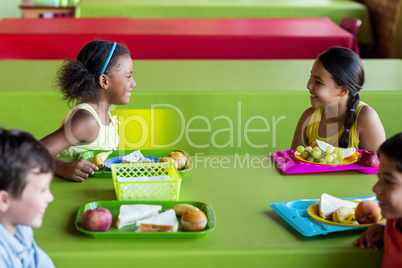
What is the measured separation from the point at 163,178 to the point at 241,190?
0.71 feet

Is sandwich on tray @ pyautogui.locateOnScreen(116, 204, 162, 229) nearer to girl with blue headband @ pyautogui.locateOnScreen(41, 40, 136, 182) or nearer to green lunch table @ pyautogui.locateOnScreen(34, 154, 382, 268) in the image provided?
green lunch table @ pyautogui.locateOnScreen(34, 154, 382, 268)

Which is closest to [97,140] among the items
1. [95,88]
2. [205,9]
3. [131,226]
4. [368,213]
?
[95,88]

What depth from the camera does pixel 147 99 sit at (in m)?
2.38

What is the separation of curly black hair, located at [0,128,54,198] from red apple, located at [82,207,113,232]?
194 millimetres

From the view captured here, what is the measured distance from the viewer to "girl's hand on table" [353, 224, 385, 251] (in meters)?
1.19

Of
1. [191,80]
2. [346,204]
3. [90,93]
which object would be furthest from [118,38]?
[346,204]

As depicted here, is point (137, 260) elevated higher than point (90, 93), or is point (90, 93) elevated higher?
point (90, 93)

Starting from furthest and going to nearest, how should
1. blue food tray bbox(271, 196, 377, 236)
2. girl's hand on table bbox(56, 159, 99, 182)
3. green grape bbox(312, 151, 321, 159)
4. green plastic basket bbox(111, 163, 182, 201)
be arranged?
green grape bbox(312, 151, 321, 159) < girl's hand on table bbox(56, 159, 99, 182) < green plastic basket bbox(111, 163, 182, 201) < blue food tray bbox(271, 196, 377, 236)

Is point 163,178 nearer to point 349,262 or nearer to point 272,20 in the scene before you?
point 349,262

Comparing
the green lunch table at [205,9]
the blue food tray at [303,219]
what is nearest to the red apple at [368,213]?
the blue food tray at [303,219]

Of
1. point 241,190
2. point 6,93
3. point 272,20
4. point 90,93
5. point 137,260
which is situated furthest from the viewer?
point 272,20

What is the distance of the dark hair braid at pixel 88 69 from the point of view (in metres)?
1.93

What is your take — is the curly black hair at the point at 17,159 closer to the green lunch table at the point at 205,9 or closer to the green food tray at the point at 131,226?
the green food tray at the point at 131,226

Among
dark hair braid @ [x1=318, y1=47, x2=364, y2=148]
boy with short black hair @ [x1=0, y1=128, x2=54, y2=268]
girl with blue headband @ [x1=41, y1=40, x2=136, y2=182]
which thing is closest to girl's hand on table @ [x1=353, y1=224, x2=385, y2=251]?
boy with short black hair @ [x1=0, y1=128, x2=54, y2=268]
